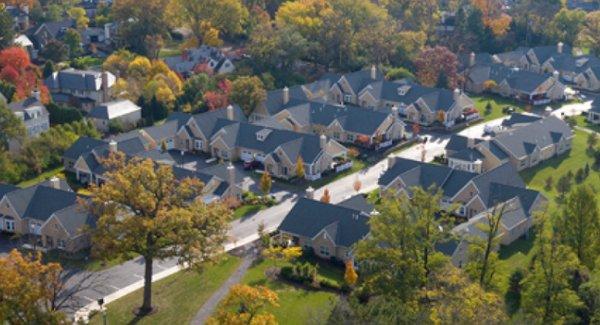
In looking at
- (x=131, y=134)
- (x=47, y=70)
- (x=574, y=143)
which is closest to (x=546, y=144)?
(x=574, y=143)

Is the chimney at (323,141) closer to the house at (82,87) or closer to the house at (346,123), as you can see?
the house at (346,123)

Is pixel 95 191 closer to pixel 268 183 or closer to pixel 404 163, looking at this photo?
pixel 268 183

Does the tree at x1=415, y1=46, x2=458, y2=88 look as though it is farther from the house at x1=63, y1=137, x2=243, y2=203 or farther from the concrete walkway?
the concrete walkway

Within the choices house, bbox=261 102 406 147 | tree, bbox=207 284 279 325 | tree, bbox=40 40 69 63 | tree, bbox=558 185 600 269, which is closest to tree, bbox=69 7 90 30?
tree, bbox=40 40 69 63

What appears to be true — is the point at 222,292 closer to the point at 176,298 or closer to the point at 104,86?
the point at 176,298

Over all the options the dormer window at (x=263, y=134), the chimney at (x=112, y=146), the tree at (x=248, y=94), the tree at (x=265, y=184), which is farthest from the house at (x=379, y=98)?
the chimney at (x=112, y=146)

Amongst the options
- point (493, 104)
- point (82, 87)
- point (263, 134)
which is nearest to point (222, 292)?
point (263, 134)
